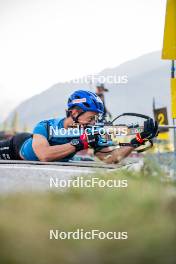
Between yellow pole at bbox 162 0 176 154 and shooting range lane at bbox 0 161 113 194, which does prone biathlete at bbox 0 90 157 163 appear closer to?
shooting range lane at bbox 0 161 113 194

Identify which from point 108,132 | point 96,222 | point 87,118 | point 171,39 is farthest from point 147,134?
point 96,222

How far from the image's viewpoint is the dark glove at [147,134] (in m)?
3.65

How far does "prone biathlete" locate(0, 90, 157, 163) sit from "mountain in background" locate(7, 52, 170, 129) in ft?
0.15

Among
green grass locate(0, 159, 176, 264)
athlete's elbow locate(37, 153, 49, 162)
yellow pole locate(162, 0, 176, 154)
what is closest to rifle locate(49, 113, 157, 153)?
athlete's elbow locate(37, 153, 49, 162)

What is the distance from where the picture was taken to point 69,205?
2.94 m

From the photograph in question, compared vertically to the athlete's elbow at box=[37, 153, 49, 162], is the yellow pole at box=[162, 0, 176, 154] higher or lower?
higher

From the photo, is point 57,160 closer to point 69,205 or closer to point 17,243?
point 69,205

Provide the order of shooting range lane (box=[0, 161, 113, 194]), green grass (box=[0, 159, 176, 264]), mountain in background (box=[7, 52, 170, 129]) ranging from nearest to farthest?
green grass (box=[0, 159, 176, 264]) → shooting range lane (box=[0, 161, 113, 194]) → mountain in background (box=[7, 52, 170, 129])

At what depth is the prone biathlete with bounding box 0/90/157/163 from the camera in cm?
360

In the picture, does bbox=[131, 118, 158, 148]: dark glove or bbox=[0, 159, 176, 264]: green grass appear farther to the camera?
bbox=[131, 118, 158, 148]: dark glove

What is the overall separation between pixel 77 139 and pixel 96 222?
0.82 m

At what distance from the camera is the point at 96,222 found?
115 inches

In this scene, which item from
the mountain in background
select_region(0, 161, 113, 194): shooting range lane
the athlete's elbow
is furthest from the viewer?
the athlete's elbow

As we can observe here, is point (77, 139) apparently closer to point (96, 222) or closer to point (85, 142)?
point (85, 142)
